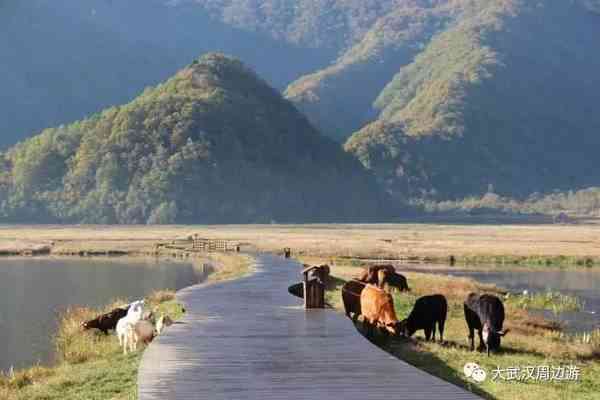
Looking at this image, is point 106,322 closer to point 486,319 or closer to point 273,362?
point 486,319

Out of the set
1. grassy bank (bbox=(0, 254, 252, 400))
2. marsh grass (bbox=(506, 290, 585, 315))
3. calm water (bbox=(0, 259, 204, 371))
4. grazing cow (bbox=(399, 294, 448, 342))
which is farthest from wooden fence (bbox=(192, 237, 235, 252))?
grazing cow (bbox=(399, 294, 448, 342))

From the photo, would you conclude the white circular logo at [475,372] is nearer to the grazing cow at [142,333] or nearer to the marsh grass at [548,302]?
the grazing cow at [142,333]

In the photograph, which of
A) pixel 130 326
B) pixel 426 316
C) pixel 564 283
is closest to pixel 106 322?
pixel 130 326

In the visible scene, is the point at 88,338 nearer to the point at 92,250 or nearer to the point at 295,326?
the point at 295,326

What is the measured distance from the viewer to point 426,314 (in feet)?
96.4

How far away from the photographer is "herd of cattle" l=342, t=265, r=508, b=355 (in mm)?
27598

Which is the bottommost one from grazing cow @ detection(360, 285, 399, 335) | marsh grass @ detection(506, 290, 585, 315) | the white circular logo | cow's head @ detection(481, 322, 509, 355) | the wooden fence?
marsh grass @ detection(506, 290, 585, 315)

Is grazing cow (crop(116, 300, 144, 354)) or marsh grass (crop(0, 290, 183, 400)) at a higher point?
grazing cow (crop(116, 300, 144, 354))

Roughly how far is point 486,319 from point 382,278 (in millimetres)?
18269

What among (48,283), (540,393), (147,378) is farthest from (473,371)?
(48,283)

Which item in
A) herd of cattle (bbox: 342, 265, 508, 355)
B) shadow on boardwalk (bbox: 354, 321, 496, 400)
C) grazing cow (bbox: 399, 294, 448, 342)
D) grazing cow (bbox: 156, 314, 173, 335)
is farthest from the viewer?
grazing cow (bbox: 399, 294, 448, 342)

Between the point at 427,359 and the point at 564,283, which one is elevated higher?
the point at 427,359

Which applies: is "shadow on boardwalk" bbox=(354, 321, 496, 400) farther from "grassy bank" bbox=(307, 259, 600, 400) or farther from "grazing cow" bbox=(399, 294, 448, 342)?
"grazing cow" bbox=(399, 294, 448, 342)

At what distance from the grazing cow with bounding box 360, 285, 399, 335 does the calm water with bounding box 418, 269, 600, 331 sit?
12294 millimetres
